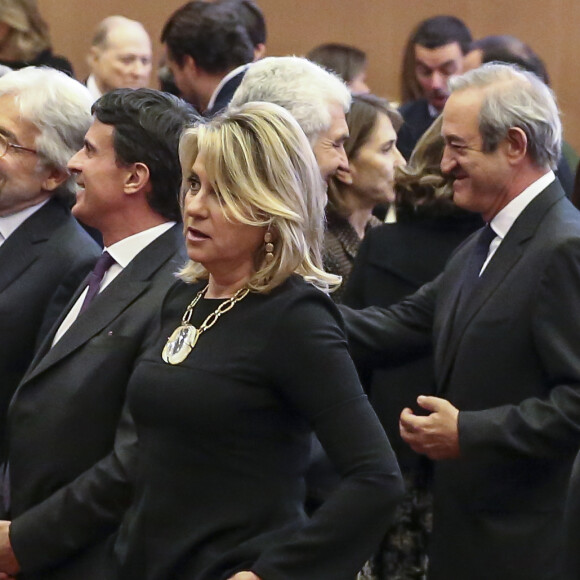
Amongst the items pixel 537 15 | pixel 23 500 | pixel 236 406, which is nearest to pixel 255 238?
pixel 236 406

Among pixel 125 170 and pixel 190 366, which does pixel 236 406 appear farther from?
pixel 125 170

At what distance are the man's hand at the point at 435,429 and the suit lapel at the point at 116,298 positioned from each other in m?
0.61

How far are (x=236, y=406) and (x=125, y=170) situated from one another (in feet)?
2.81

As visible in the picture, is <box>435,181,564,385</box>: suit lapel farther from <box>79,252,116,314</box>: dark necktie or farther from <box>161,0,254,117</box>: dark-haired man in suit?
<box>161,0,254,117</box>: dark-haired man in suit

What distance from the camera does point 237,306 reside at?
2.41 m

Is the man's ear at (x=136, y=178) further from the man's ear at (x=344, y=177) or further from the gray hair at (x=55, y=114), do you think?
the man's ear at (x=344, y=177)

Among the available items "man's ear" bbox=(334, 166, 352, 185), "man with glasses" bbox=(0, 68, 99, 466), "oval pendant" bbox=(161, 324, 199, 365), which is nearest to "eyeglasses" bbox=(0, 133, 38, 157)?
"man with glasses" bbox=(0, 68, 99, 466)

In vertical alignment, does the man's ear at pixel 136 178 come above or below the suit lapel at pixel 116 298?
above

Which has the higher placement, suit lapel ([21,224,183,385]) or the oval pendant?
the oval pendant

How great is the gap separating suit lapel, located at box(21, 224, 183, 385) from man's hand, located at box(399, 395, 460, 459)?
23.9 inches

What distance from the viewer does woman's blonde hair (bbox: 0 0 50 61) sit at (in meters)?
5.20

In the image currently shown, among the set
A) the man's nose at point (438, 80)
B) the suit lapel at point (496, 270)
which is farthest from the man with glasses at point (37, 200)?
the man's nose at point (438, 80)

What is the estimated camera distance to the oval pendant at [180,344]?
2420 mm

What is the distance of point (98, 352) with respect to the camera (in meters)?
2.84
